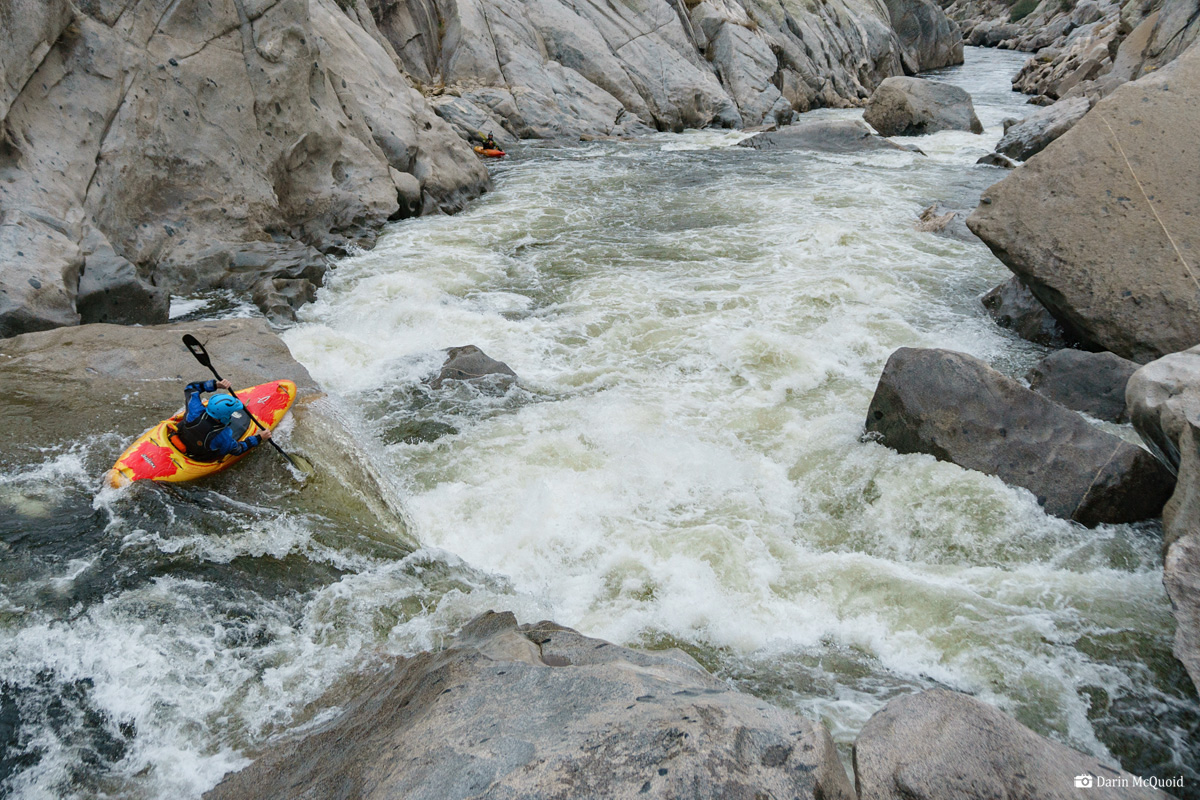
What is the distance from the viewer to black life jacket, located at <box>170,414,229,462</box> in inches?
196

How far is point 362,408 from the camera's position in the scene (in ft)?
23.0

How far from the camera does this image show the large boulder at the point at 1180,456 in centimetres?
343

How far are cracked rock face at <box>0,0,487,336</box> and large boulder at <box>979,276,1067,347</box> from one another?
863cm

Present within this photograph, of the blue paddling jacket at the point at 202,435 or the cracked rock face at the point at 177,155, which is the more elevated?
the cracked rock face at the point at 177,155

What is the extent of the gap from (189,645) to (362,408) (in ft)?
11.3

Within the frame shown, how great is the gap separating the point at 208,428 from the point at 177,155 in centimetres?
637

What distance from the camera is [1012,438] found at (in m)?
5.55

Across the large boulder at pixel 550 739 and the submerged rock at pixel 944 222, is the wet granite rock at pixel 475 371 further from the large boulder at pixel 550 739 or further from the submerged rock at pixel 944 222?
the submerged rock at pixel 944 222

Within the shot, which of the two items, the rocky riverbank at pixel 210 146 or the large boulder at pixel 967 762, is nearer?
the large boulder at pixel 967 762

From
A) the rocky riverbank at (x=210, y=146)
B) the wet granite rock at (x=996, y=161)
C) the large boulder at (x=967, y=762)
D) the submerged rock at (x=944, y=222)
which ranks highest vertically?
the rocky riverbank at (x=210, y=146)

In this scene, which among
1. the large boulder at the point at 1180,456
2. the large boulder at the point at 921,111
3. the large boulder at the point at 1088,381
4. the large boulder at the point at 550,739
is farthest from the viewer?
the large boulder at the point at 921,111

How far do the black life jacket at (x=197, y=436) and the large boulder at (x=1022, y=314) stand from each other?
7.99 meters

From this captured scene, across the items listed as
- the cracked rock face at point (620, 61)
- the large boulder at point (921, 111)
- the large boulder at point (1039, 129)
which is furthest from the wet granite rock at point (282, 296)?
the large boulder at point (921, 111)

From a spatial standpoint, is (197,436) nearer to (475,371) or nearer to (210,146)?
(475,371)
